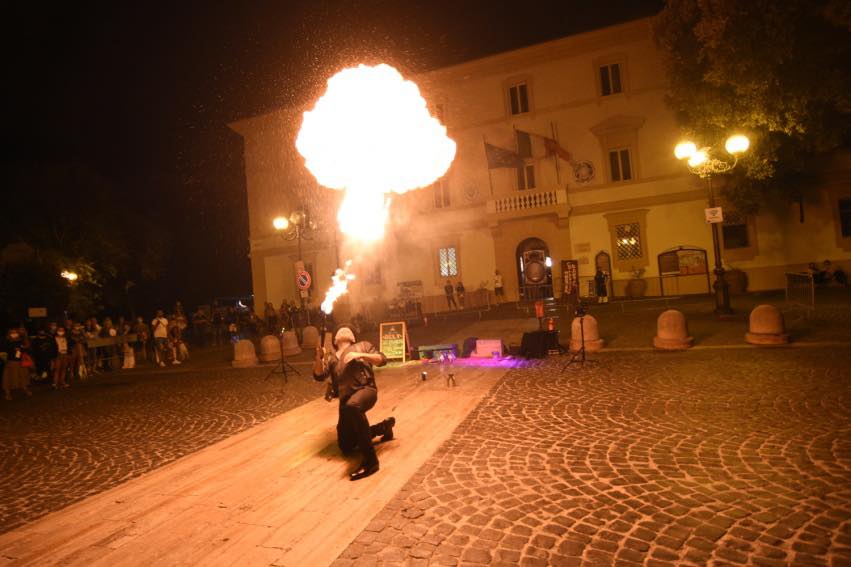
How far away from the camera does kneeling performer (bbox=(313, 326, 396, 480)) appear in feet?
16.8

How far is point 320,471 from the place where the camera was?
17.4 ft

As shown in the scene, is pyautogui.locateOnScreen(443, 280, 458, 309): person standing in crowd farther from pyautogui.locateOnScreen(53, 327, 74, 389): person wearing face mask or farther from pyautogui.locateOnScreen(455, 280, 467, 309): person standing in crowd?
pyautogui.locateOnScreen(53, 327, 74, 389): person wearing face mask

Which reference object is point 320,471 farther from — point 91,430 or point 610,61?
point 610,61

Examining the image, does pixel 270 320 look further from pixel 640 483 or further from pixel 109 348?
pixel 640 483

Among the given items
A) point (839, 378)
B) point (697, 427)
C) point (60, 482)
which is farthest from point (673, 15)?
point (60, 482)

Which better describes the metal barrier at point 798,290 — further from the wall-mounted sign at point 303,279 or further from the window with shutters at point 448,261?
the window with shutters at point 448,261

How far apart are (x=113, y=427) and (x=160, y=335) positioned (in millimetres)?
9361

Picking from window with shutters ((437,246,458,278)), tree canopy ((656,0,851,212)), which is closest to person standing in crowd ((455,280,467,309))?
window with shutters ((437,246,458,278))

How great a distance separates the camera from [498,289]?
25062 mm

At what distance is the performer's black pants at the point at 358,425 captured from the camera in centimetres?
507

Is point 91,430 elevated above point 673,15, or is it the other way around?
point 673,15

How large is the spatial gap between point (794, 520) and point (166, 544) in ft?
16.7

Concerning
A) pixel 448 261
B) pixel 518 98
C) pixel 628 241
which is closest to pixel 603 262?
pixel 628 241

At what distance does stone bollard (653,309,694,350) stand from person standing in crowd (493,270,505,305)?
14004 millimetres
